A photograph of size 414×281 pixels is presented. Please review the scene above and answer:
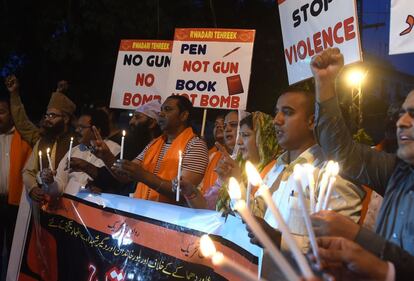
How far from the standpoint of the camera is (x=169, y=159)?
4926 millimetres

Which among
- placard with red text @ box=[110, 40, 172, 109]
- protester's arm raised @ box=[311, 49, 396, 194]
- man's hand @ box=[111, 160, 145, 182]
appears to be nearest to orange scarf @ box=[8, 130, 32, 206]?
placard with red text @ box=[110, 40, 172, 109]

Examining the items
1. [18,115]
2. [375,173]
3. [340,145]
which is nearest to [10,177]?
[18,115]

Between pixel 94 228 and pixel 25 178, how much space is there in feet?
5.30

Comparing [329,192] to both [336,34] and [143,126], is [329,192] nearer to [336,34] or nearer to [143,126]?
[336,34]

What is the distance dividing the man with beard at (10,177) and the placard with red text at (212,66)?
2.07 m

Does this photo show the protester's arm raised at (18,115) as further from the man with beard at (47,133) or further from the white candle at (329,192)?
the white candle at (329,192)

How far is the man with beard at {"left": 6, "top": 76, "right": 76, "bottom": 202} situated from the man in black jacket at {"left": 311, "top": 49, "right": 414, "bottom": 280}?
12.0 feet

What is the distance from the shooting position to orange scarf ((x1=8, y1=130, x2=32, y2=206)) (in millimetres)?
6508

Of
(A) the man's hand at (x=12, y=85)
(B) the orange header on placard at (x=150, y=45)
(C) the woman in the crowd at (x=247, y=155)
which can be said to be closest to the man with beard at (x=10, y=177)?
(A) the man's hand at (x=12, y=85)

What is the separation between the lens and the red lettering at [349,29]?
4.08m

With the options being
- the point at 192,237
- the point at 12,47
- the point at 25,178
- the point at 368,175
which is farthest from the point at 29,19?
the point at 368,175

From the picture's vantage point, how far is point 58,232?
5082mm

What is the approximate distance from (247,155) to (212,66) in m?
2.38

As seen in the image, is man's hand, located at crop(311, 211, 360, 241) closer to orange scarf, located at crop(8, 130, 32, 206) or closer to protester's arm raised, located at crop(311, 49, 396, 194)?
protester's arm raised, located at crop(311, 49, 396, 194)
